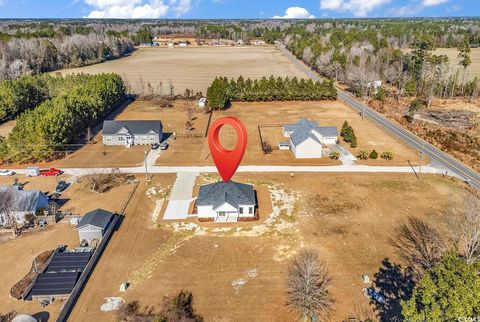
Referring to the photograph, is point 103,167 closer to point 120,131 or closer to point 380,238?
point 120,131

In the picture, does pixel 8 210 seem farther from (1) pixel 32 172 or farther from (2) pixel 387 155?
(2) pixel 387 155

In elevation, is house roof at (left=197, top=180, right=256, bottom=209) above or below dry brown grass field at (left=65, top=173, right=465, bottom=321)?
above

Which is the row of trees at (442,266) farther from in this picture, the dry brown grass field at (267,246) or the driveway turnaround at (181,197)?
the driveway turnaround at (181,197)

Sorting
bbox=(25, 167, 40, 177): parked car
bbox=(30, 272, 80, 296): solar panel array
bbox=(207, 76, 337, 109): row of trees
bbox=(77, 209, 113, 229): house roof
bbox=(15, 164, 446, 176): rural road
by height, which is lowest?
bbox=(30, 272, 80, 296): solar panel array

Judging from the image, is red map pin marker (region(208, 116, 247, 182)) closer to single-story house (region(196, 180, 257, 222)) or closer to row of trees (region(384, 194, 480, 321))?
single-story house (region(196, 180, 257, 222))

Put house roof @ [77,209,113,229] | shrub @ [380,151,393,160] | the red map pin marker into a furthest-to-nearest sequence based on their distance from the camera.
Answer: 1. shrub @ [380,151,393,160]
2. house roof @ [77,209,113,229]
3. the red map pin marker

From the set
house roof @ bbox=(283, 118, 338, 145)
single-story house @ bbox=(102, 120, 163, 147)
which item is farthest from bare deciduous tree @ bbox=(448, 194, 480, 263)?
single-story house @ bbox=(102, 120, 163, 147)

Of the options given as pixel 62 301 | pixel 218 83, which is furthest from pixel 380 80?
pixel 62 301
